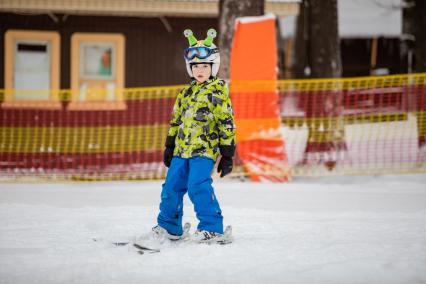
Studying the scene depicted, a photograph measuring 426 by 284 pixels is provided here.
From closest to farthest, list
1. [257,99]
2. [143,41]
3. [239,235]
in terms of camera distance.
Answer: [239,235] → [257,99] → [143,41]

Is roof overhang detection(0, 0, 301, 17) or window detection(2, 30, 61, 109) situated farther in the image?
window detection(2, 30, 61, 109)

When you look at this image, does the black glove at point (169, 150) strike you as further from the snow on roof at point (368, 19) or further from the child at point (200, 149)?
the snow on roof at point (368, 19)

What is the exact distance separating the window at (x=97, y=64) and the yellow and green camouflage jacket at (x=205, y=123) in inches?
287

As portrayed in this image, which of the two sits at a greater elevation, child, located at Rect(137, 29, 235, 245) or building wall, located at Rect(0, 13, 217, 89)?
building wall, located at Rect(0, 13, 217, 89)

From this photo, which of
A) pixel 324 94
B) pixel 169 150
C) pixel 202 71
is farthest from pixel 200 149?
pixel 324 94

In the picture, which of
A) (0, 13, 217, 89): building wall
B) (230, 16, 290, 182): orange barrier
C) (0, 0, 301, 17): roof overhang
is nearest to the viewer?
(230, 16, 290, 182): orange barrier

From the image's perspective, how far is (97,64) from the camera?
1230cm

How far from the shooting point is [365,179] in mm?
9125

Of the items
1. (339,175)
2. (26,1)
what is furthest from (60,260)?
(26,1)

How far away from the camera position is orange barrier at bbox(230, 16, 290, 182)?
8.48 m

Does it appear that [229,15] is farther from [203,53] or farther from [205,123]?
[205,123]

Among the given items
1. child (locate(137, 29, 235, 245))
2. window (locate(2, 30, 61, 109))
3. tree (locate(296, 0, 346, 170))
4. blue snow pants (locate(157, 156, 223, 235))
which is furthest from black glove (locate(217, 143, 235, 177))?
window (locate(2, 30, 61, 109))

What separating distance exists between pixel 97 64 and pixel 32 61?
1.34 metres

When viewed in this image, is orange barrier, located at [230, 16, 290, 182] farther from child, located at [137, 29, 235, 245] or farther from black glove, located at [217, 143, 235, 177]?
black glove, located at [217, 143, 235, 177]
